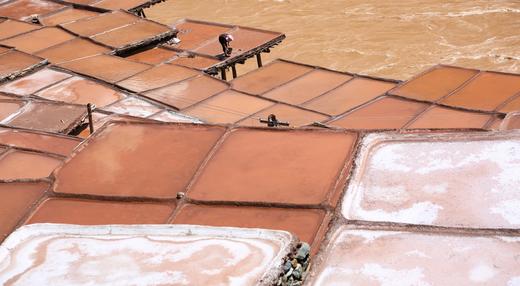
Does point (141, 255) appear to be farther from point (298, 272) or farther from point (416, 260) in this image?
point (416, 260)

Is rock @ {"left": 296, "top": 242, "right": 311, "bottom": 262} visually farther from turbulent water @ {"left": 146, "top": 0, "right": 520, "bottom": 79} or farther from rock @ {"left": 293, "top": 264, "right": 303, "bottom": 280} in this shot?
turbulent water @ {"left": 146, "top": 0, "right": 520, "bottom": 79}

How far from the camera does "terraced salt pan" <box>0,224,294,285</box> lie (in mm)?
1487

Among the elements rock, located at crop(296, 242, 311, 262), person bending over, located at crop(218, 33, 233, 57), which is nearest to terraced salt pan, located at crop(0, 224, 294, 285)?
rock, located at crop(296, 242, 311, 262)

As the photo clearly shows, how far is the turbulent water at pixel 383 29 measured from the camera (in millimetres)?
12539

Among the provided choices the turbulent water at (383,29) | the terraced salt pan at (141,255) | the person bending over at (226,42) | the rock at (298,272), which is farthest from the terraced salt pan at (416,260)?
the turbulent water at (383,29)

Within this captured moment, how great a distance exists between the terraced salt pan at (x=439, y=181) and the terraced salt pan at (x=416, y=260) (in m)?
0.07

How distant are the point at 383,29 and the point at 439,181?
12352 millimetres

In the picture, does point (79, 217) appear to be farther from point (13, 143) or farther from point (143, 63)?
point (143, 63)

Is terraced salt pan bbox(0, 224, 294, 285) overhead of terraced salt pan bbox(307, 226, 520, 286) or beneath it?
overhead

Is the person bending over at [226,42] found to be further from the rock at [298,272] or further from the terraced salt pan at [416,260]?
the rock at [298,272]

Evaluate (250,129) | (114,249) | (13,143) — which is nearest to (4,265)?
(114,249)

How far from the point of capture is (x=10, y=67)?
22.1ft

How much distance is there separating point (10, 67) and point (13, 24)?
1.77 meters

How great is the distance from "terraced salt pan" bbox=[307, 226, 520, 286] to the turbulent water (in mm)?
10599
